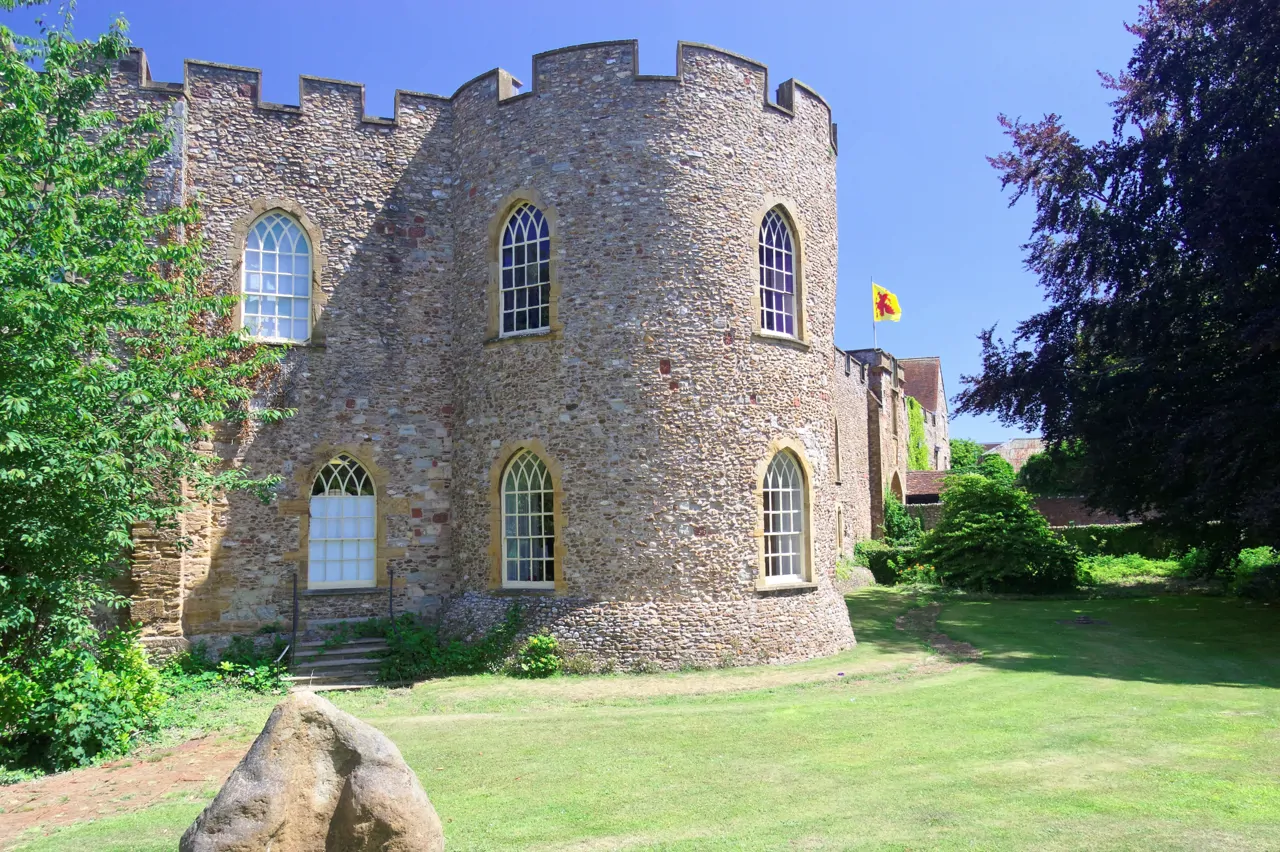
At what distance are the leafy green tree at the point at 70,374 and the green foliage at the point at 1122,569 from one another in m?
22.5

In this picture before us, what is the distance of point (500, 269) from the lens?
49.6 feet

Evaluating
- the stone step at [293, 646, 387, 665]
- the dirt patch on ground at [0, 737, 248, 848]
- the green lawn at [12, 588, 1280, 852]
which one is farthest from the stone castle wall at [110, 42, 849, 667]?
the dirt patch on ground at [0, 737, 248, 848]

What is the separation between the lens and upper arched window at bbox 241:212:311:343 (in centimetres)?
1505

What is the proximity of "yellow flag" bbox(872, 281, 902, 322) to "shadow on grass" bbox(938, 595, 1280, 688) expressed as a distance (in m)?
19.4

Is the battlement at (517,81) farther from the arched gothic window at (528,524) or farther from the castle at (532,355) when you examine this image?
the arched gothic window at (528,524)

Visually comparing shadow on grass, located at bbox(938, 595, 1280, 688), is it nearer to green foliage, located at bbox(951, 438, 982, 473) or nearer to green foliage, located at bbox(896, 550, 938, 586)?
green foliage, located at bbox(896, 550, 938, 586)

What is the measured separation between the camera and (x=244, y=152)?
1503 centimetres

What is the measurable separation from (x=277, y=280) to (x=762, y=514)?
9.03 metres

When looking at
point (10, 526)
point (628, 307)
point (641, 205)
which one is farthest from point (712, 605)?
point (10, 526)

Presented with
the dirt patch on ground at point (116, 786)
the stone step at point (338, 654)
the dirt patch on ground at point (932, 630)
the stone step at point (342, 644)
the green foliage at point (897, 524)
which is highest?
the green foliage at point (897, 524)

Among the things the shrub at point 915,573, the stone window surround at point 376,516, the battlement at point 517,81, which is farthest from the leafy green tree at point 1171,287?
the stone window surround at point 376,516

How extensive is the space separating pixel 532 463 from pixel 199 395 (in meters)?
5.16

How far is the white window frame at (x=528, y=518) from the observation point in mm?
14344

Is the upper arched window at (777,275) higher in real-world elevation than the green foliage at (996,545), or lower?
A: higher
